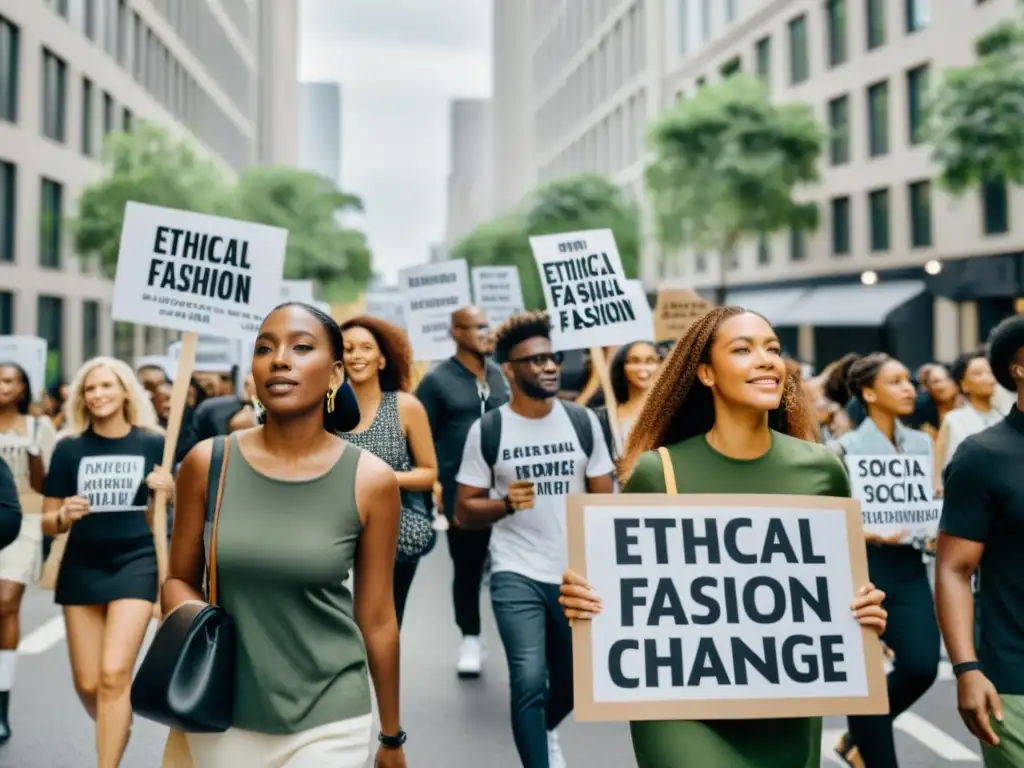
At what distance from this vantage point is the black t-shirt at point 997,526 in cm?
365

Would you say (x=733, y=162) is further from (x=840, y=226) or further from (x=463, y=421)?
(x=463, y=421)

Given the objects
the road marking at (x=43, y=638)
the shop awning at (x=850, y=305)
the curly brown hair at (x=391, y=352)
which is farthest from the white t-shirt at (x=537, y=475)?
the shop awning at (x=850, y=305)

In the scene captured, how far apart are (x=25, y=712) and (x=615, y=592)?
4.93m

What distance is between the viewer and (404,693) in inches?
294

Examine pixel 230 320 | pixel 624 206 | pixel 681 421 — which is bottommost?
pixel 681 421

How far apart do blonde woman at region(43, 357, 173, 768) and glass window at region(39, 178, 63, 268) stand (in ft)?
98.7

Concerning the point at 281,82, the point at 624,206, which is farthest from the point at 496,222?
the point at 281,82

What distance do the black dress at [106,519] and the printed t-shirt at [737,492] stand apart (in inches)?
113

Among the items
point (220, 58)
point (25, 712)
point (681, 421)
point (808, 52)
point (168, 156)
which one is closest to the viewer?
point (681, 421)

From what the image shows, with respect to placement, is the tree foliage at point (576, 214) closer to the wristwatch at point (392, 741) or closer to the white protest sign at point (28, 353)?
the white protest sign at point (28, 353)

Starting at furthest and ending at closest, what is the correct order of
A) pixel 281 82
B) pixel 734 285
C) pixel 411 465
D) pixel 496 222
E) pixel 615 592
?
pixel 281 82 < pixel 496 222 < pixel 734 285 < pixel 411 465 < pixel 615 592

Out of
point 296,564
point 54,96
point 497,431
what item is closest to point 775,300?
point 54,96

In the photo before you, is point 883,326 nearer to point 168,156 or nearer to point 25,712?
point 168,156

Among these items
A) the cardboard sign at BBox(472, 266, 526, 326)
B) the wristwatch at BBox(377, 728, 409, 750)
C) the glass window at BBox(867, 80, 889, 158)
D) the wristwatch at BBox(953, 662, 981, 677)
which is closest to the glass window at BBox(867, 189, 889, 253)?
the glass window at BBox(867, 80, 889, 158)
